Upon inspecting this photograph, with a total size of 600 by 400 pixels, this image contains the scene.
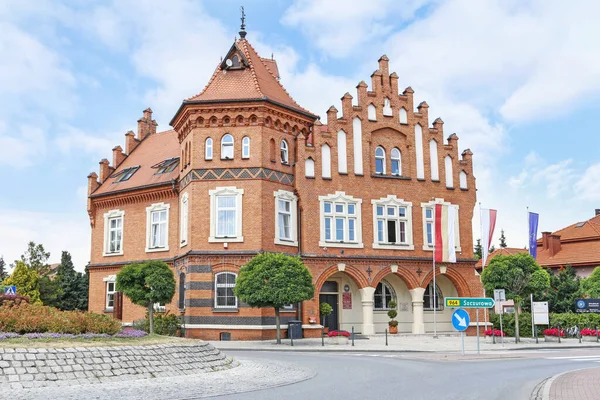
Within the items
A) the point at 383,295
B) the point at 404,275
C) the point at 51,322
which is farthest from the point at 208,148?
the point at 51,322

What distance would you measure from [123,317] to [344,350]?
60.4 ft

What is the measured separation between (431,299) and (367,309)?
16.1 ft

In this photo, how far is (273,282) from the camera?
28.0m

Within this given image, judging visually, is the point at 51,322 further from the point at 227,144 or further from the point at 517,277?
the point at 517,277

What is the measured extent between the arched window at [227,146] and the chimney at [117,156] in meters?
14.4

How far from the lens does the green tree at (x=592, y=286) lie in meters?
45.2

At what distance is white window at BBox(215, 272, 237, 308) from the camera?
31844 mm

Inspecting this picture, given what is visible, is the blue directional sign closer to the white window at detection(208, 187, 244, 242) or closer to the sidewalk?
the sidewalk

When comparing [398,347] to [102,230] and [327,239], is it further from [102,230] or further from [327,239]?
[102,230]

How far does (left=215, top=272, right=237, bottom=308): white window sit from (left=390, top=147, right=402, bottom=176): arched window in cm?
1142

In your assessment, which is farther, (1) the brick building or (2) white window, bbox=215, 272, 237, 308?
(1) the brick building

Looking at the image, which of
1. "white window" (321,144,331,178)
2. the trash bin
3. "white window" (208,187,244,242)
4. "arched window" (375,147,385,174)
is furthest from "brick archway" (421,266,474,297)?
"white window" (208,187,244,242)

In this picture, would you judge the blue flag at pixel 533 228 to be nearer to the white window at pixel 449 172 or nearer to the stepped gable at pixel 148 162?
the white window at pixel 449 172

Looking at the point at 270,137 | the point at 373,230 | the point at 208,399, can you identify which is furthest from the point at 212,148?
the point at 208,399
